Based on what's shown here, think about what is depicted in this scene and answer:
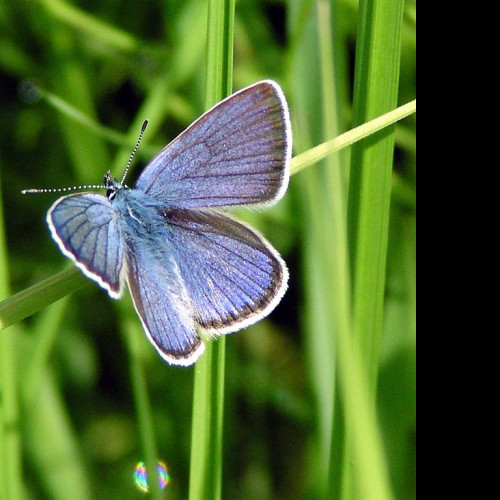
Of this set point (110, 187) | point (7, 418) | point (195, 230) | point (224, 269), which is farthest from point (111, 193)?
point (7, 418)

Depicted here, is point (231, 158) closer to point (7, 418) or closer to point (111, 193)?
point (111, 193)

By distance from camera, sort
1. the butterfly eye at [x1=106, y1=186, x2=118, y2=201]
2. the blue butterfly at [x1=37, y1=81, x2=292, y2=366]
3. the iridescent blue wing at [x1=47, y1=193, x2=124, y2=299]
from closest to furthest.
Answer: the iridescent blue wing at [x1=47, y1=193, x2=124, y2=299] → the blue butterfly at [x1=37, y1=81, x2=292, y2=366] → the butterfly eye at [x1=106, y1=186, x2=118, y2=201]

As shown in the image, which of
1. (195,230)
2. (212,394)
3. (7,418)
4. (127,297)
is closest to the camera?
(212,394)

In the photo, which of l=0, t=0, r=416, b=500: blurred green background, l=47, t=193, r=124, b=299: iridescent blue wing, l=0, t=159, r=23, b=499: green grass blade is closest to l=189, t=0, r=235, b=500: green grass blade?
l=47, t=193, r=124, b=299: iridescent blue wing

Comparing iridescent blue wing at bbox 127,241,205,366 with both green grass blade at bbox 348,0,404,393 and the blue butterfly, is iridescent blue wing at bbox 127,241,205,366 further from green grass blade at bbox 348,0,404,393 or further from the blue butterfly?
green grass blade at bbox 348,0,404,393

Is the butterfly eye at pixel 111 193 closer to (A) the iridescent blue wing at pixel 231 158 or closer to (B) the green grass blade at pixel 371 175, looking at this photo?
(A) the iridescent blue wing at pixel 231 158

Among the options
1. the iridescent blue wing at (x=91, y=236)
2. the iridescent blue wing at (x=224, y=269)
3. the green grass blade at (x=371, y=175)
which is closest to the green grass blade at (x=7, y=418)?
the iridescent blue wing at (x=91, y=236)
